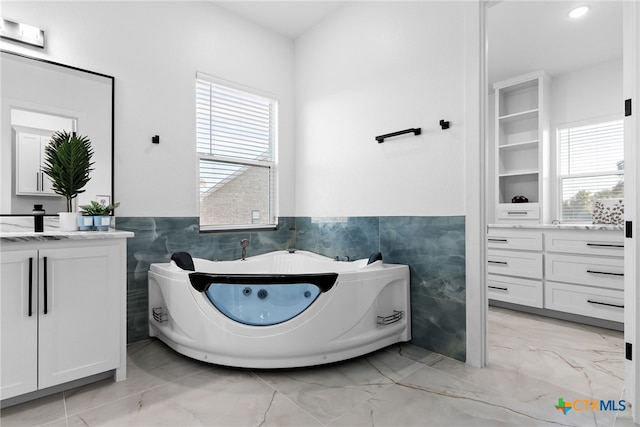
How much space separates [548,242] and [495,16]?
2045mm

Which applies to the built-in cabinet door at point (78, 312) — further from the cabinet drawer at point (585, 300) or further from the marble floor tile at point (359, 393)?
the cabinet drawer at point (585, 300)

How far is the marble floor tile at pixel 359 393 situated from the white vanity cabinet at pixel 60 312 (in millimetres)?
151

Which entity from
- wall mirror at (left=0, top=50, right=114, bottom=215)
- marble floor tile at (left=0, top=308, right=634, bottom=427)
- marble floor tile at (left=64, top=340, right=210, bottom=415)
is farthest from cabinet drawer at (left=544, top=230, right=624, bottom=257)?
wall mirror at (left=0, top=50, right=114, bottom=215)

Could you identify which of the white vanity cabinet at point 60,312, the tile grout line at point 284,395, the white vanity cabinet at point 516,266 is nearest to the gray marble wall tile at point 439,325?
the tile grout line at point 284,395

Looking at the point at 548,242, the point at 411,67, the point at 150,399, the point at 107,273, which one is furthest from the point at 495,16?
the point at 150,399

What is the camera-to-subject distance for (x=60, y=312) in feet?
5.60

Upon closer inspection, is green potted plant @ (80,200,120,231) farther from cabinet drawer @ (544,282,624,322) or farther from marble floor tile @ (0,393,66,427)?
cabinet drawer @ (544,282,624,322)

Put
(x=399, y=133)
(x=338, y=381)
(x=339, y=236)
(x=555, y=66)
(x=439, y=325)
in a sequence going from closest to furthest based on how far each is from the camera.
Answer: (x=338, y=381)
(x=439, y=325)
(x=399, y=133)
(x=339, y=236)
(x=555, y=66)

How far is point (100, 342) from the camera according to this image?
5.98 ft

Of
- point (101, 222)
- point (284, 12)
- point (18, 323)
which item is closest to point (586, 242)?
point (284, 12)

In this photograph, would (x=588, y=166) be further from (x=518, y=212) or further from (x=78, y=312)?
(x=78, y=312)

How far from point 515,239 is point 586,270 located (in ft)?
2.02

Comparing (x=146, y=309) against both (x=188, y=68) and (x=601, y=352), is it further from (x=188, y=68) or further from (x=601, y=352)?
(x=601, y=352)

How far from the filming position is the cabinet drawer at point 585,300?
8.98 ft
